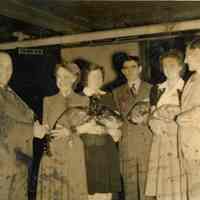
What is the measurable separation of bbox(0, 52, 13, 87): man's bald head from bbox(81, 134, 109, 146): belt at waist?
356mm

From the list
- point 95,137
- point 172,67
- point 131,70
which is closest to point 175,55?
point 172,67

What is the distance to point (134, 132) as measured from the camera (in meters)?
2.16

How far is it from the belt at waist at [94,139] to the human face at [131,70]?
233 mm

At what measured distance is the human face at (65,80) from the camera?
2.23 metres

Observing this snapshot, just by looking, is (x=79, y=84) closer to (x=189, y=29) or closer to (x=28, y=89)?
(x=28, y=89)

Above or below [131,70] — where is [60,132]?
below

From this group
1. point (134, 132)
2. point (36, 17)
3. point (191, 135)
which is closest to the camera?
point (191, 135)

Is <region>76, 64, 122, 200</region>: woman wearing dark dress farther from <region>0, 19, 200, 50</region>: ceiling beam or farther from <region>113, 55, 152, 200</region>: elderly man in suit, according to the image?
<region>0, 19, 200, 50</region>: ceiling beam

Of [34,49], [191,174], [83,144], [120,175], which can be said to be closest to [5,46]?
[34,49]

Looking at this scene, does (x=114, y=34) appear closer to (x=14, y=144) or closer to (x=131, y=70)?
(x=131, y=70)

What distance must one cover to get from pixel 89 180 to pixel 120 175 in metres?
0.12

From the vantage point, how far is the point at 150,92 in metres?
2.15

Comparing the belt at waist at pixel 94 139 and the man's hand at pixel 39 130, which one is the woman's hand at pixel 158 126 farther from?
the man's hand at pixel 39 130

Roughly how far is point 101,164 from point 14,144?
334 millimetres
